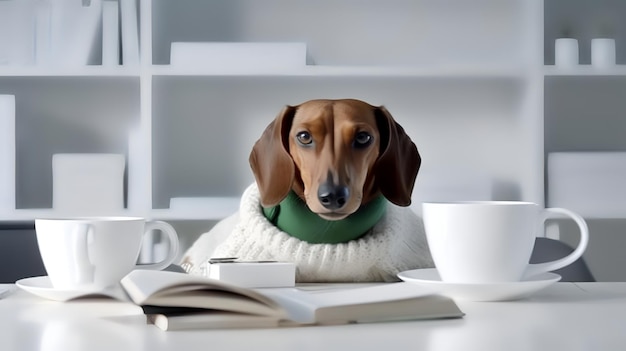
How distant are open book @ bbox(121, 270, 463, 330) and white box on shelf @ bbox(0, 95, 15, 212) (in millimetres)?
1881

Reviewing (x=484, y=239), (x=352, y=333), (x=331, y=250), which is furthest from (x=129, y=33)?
(x=352, y=333)

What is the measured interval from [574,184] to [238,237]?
1512 millimetres

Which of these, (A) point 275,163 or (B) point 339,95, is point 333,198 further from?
(B) point 339,95

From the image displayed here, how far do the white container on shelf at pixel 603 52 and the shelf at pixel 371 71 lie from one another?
0.23 m

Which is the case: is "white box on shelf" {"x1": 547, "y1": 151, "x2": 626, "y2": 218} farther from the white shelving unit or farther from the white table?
the white table

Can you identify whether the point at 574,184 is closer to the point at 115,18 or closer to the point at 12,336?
the point at 115,18

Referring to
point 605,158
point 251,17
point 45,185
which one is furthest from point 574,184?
point 45,185

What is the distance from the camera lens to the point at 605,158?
8.02 ft

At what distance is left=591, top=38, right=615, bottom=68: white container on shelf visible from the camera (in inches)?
96.8

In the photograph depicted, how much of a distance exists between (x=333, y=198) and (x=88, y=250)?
447 millimetres

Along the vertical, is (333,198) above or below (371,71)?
below

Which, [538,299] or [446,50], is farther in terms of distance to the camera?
[446,50]

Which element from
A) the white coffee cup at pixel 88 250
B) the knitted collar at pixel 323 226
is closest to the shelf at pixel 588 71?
the knitted collar at pixel 323 226

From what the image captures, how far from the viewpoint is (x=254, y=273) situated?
0.89 metres
